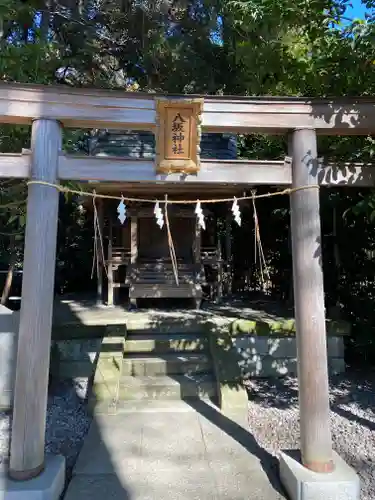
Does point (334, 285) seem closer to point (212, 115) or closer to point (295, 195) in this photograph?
point (295, 195)

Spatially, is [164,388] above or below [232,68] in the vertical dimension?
below

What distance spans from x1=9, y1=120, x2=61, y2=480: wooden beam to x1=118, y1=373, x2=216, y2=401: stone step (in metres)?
1.90

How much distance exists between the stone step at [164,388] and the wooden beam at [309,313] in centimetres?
202

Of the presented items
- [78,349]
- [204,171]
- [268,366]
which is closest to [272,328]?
[268,366]

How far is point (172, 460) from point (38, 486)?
48.2 inches

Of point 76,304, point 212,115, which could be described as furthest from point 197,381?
point 76,304

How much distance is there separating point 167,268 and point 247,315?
225 centimetres

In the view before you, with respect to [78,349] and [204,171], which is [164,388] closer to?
[78,349]

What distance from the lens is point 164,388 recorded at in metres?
4.88

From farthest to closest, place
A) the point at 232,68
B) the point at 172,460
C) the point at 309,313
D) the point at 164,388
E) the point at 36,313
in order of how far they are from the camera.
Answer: the point at 232,68 < the point at 164,388 < the point at 172,460 < the point at 309,313 < the point at 36,313

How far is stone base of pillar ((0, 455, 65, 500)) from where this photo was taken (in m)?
2.71

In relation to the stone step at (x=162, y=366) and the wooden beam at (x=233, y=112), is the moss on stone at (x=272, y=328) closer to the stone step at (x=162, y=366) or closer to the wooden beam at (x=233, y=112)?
the stone step at (x=162, y=366)

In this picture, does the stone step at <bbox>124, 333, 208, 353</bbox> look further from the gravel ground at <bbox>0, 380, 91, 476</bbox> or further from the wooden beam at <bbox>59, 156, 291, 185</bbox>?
the wooden beam at <bbox>59, 156, 291, 185</bbox>

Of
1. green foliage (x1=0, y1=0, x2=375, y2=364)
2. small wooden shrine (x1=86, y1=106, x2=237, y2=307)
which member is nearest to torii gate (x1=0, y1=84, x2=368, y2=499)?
green foliage (x1=0, y1=0, x2=375, y2=364)
